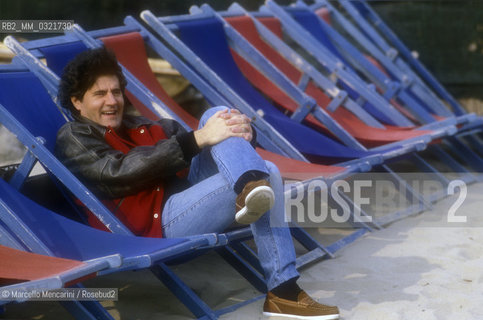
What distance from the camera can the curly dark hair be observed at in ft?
10.3

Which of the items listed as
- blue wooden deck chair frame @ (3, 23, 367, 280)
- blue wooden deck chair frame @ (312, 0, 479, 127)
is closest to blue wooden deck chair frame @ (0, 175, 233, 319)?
blue wooden deck chair frame @ (3, 23, 367, 280)

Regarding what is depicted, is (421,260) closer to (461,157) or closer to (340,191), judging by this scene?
(340,191)

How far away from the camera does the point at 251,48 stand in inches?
193

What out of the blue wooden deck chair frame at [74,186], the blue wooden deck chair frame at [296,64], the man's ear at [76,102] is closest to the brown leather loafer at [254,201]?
the blue wooden deck chair frame at [74,186]

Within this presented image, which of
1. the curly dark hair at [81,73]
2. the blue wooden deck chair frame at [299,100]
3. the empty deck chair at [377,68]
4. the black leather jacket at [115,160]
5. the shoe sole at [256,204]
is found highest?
the empty deck chair at [377,68]

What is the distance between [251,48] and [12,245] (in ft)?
8.23

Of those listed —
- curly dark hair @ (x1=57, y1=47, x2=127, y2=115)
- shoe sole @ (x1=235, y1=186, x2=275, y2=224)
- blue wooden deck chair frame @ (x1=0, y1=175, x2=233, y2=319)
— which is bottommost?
blue wooden deck chair frame @ (x1=0, y1=175, x2=233, y2=319)

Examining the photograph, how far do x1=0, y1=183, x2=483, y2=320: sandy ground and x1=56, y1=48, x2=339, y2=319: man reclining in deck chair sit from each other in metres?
0.26

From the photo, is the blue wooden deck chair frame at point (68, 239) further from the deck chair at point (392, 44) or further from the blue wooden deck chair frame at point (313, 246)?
the deck chair at point (392, 44)

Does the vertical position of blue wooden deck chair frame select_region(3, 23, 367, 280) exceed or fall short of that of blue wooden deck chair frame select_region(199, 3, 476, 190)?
it falls short

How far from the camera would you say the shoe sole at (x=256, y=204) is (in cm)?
273

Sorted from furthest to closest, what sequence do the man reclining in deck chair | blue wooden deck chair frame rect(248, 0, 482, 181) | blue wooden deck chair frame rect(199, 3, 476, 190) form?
blue wooden deck chair frame rect(248, 0, 482, 181)
blue wooden deck chair frame rect(199, 3, 476, 190)
the man reclining in deck chair

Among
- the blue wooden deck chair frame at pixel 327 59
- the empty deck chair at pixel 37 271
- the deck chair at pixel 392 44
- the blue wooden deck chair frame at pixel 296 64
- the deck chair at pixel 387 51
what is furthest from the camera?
the deck chair at pixel 392 44

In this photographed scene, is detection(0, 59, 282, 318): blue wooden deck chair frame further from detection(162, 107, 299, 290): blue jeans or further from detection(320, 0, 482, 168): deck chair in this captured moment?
detection(320, 0, 482, 168): deck chair
